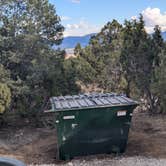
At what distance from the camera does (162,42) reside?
30.5 feet

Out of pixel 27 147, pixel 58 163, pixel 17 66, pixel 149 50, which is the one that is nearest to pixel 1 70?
pixel 17 66

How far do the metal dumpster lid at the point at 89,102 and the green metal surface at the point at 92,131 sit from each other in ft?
0.27

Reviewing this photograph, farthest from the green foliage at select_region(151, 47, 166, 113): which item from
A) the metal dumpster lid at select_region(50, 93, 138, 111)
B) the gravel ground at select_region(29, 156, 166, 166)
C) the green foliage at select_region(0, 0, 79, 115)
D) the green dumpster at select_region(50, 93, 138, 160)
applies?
the gravel ground at select_region(29, 156, 166, 166)

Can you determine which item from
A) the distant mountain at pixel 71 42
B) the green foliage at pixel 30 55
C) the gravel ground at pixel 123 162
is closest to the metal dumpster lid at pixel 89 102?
the gravel ground at pixel 123 162

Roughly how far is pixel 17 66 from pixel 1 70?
2.90ft

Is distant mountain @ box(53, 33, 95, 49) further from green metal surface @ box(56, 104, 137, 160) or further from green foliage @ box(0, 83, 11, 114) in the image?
green metal surface @ box(56, 104, 137, 160)

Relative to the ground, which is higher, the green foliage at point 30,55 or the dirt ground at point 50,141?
the green foliage at point 30,55

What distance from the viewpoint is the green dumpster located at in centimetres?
609

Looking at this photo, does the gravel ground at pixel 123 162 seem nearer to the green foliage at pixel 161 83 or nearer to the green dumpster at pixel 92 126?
the green dumpster at pixel 92 126

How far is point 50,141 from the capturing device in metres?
7.82

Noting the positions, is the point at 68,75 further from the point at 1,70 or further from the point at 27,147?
the point at 27,147

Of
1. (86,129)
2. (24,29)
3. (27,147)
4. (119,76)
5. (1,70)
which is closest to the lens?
(86,129)

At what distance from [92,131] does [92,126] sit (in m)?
0.11

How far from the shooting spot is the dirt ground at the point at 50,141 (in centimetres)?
659
